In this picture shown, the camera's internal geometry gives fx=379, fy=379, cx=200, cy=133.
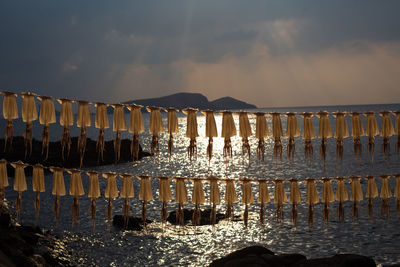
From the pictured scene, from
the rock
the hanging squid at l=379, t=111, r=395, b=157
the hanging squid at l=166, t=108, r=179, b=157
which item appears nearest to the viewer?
the hanging squid at l=166, t=108, r=179, b=157

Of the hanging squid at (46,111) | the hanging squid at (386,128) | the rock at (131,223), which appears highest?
the hanging squid at (46,111)

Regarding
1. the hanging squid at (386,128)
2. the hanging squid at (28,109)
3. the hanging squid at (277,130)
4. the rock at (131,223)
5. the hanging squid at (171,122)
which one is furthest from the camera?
the rock at (131,223)

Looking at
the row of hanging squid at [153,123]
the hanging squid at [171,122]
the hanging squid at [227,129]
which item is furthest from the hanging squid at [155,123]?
the hanging squid at [227,129]

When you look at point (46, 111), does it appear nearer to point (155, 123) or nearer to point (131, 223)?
point (155, 123)

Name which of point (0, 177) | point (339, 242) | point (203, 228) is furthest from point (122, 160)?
point (0, 177)

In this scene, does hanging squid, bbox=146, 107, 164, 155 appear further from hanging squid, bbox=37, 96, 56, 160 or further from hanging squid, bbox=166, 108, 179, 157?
hanging squid, bbox=37, 96, 56, 160

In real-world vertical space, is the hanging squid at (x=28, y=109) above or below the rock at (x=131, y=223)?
above

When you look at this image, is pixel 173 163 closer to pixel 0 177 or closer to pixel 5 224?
pixel 5 224

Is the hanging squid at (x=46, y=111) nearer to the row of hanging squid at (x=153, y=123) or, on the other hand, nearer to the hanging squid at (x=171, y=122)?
the row of hanging squid at (x=153, y=123)

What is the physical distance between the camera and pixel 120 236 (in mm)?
37531

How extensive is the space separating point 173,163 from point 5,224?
91.2m

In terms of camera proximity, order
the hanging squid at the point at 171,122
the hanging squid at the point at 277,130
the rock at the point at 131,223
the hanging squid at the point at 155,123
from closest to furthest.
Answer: the hanging squid at the point at 171,122
the hanging squid at the point at 155,123
the hanging squid at the point at 277,130
the rock at the point at 131,223

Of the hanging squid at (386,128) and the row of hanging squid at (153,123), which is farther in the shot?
the hanging squid at (386,128)

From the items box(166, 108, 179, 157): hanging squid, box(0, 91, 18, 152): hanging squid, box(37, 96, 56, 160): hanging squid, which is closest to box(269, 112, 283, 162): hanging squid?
box(166, 108, 179, 157): hanging squid
